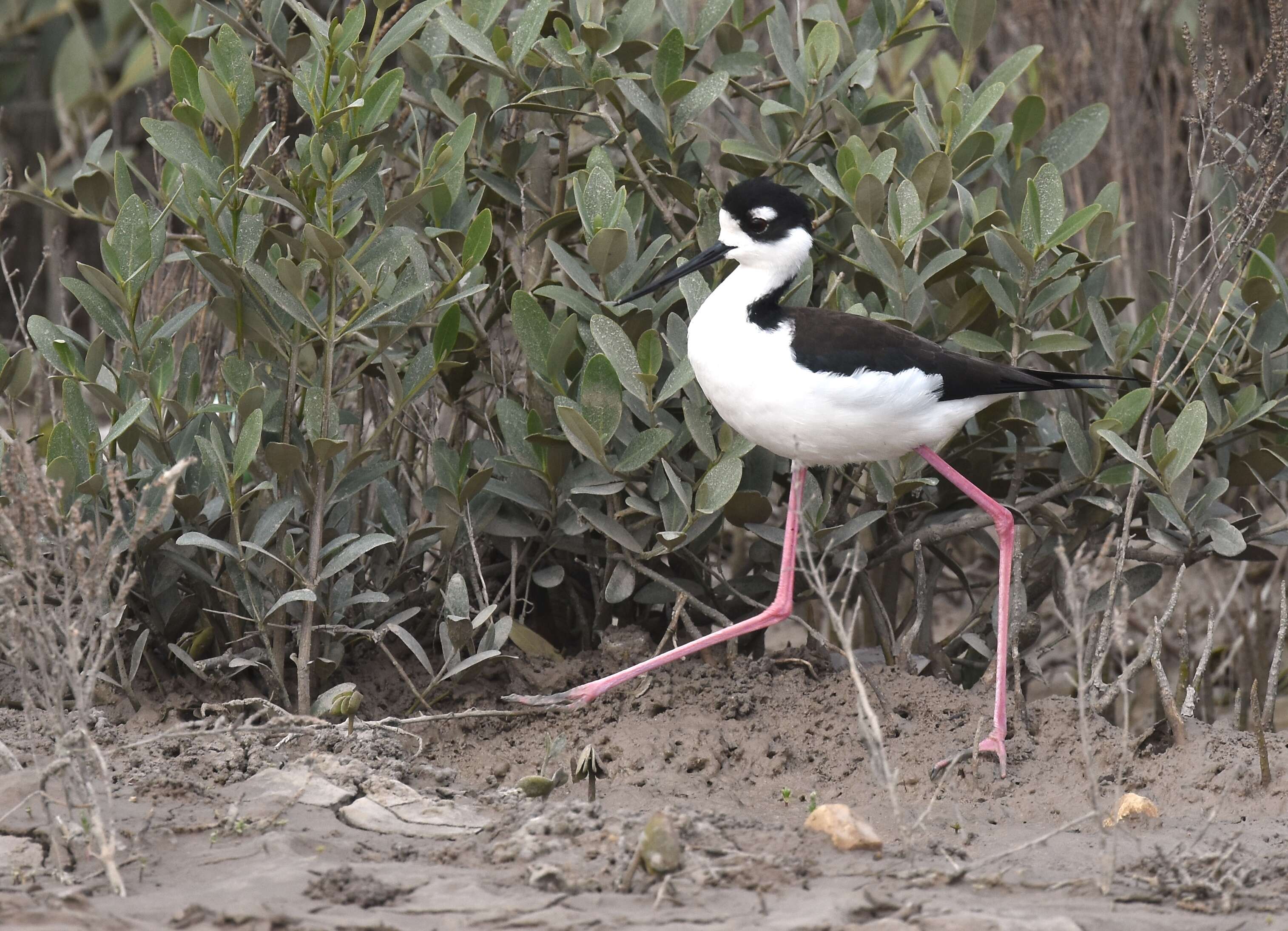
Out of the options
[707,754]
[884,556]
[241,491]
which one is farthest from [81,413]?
[884,556]

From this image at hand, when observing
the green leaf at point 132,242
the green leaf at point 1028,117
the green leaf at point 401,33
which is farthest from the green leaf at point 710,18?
the green leaf at point 132,242

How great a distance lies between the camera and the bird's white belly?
3.28 m

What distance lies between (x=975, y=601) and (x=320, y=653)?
1799mm

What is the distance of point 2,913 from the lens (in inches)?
90.5

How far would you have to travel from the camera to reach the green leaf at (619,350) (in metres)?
3.44

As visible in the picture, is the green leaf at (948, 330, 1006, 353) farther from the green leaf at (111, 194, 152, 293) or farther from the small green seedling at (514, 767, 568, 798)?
the green leaf at (111, 194, 152, 293)

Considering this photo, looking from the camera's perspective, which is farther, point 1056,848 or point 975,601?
point 975,601

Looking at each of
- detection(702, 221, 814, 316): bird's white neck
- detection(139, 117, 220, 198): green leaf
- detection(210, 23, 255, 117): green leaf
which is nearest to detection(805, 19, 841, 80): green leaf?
detection(702, 221, 814, 316): bird's white neck

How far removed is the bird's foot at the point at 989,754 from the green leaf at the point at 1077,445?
740mm

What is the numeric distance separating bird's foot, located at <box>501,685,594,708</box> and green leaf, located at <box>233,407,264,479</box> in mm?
860

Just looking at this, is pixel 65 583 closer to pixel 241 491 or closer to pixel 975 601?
pixel 241 491

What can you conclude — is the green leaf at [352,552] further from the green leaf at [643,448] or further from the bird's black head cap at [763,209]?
the bird's black head cap at [763,209]

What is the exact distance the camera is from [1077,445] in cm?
363

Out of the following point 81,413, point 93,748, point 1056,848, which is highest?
point 81,413
